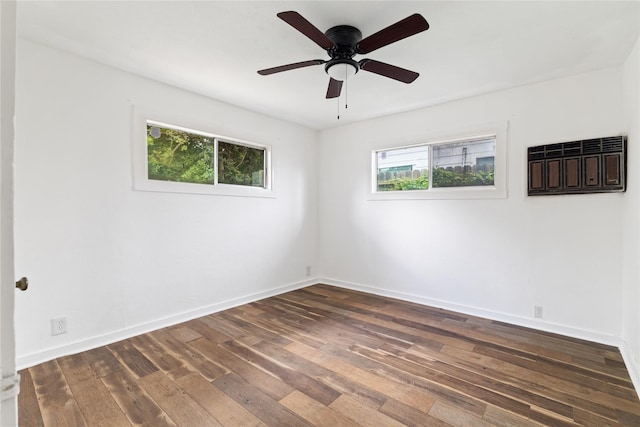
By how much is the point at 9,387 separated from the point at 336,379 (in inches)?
73.7

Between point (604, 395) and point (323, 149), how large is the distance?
4.21 m

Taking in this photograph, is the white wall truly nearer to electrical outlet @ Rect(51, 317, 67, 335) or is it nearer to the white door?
electrical outlet @ Rect(51, 317, 67, 335)

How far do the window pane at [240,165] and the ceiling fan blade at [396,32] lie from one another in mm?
2244

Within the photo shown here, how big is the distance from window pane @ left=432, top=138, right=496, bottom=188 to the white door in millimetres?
3849

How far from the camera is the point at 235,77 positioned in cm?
294

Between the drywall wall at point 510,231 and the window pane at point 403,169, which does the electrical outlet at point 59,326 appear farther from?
the window pane at point 403,169

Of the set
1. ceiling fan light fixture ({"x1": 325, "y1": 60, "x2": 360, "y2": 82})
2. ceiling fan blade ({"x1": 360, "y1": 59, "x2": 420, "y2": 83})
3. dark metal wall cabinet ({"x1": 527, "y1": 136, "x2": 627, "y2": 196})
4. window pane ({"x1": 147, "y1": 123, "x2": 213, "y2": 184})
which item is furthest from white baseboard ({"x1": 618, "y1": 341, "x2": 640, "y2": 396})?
window pane ({"x1": 147, "y1": 123, "x2": 213, "y2": 184})

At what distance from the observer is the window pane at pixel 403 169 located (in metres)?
3.94

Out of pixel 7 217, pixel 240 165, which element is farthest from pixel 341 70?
pixel 240 165

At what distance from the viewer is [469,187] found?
3545mm

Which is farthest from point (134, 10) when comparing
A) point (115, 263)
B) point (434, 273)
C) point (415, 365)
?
point (434, 273)

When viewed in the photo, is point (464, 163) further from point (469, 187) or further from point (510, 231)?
point (510, 231)

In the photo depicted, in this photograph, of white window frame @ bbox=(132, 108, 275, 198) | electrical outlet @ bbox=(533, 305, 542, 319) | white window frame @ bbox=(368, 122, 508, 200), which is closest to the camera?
white window frame @ bbox=(132, 108, 275, 198)

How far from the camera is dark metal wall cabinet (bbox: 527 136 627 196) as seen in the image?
256cm
